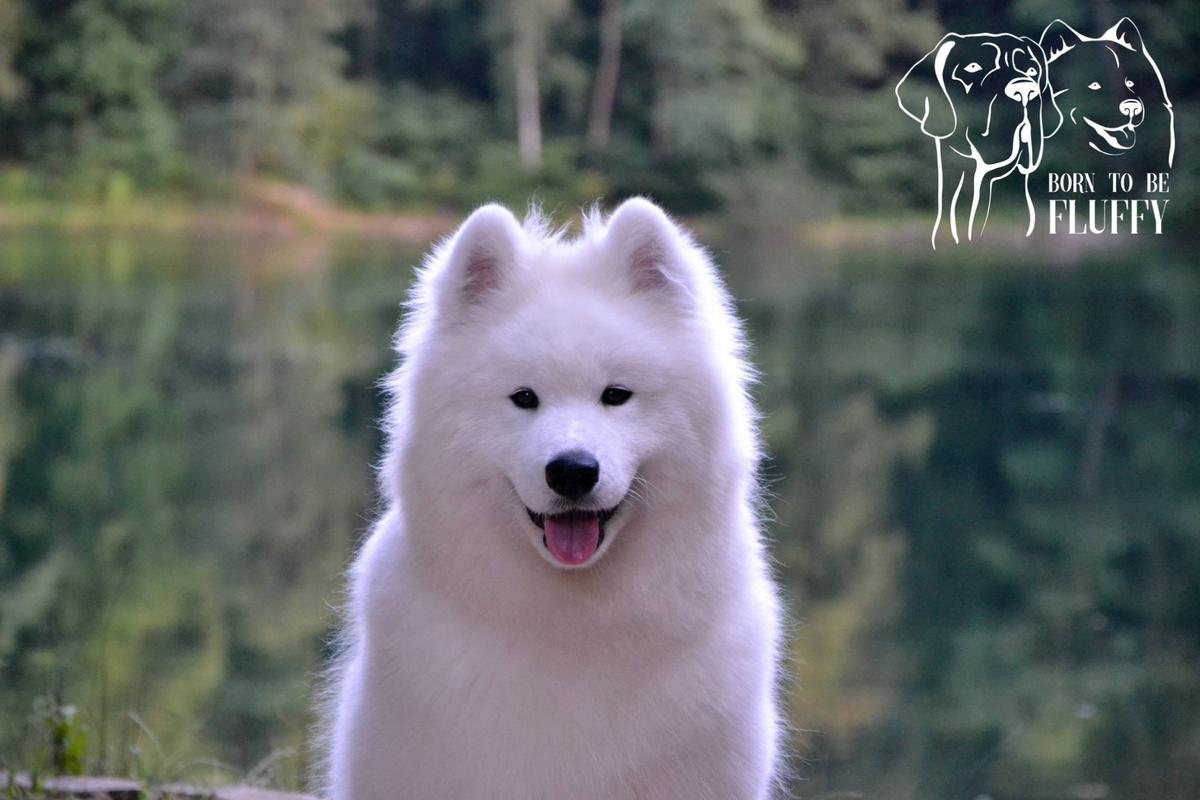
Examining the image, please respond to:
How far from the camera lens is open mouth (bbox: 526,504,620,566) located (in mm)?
2078

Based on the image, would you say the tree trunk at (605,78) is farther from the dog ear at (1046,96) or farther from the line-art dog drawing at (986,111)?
the dog ear at (1046,96)

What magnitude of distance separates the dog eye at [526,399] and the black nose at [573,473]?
139 mm

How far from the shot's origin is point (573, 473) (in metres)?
1.99

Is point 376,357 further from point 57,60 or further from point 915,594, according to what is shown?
point 57,60

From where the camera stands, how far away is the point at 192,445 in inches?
573

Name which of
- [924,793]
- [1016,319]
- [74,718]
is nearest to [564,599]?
[74,718]

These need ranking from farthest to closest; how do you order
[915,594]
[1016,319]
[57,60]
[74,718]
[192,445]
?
[57,60] → [1016,319] → [192,445] → [915,594] → [74,718]

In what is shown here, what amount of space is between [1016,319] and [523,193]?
31.4 feet

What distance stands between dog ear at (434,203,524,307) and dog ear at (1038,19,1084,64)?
20866 mm

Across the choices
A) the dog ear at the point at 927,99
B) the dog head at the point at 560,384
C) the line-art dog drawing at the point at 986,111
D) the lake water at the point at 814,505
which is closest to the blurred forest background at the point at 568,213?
the lake water at the point at 814,505

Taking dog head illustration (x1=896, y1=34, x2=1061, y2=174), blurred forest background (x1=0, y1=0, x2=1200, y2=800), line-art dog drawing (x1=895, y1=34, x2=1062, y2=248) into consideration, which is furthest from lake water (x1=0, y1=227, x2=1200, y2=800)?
dog head illustration (x1=896, y1=34, x2=1061, y2=174)

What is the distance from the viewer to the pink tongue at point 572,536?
208cm

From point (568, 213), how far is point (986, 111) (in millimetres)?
7180

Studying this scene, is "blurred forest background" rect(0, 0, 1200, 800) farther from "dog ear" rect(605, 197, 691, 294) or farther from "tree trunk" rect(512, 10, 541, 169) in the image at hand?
"dog ear" rect(605, 197, 691, 294)
